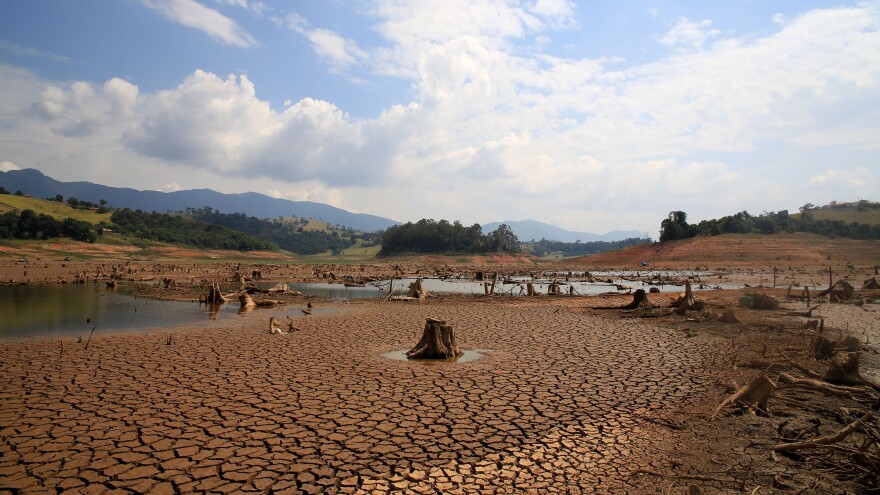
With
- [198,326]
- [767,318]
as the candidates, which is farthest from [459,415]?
[767,318]

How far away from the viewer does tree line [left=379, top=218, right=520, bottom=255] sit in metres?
108

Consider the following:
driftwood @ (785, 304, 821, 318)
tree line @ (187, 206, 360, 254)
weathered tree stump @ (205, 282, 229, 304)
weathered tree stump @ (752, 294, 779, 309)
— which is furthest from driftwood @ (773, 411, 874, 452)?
tree line @ (187, 206, 360, 254)

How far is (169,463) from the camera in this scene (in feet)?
21.0

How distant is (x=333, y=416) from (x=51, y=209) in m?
106

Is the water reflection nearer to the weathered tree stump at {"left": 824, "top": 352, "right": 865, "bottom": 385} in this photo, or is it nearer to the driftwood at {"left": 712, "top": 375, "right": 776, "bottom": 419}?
the driftwood at {"left": 712, "top": 375, "right": 776, "bottom": 419}

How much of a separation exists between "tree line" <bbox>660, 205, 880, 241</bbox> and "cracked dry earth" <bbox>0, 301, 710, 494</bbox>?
278ft

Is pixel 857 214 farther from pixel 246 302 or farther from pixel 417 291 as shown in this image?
pixel 246 302

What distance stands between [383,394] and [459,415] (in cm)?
193

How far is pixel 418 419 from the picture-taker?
814cm

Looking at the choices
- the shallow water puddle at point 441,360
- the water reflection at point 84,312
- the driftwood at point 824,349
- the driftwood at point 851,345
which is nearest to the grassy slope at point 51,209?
the water reflection at point 84,312

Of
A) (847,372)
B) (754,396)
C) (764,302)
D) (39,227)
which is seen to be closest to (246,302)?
(754,396)

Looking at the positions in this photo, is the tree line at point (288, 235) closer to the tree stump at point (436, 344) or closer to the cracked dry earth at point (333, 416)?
the tree stump at point (436, 344)

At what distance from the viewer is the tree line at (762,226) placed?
248ft

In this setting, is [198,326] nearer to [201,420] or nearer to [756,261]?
[201,420]
